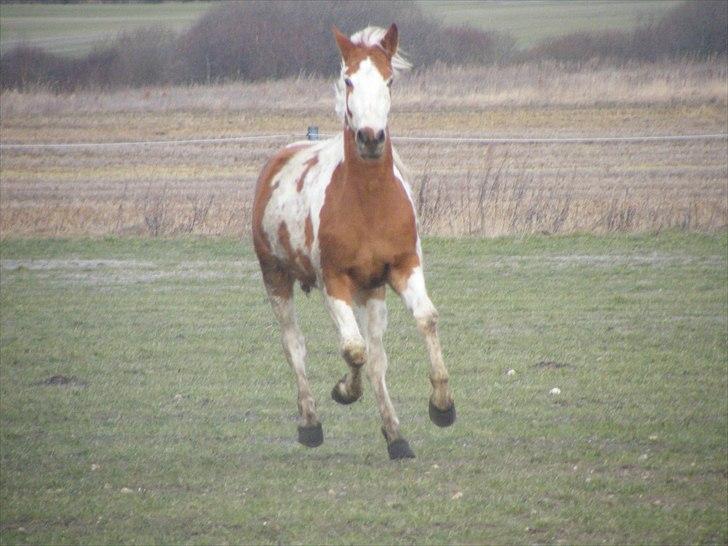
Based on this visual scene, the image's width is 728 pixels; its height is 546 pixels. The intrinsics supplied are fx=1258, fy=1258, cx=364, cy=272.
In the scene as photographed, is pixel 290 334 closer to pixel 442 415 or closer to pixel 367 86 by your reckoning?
pixel 442 415

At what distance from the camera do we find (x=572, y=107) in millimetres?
28891

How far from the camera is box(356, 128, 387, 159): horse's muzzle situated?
6.08 meters

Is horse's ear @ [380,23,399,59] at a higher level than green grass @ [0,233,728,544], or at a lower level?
higher

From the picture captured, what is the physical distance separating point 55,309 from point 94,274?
1973mm

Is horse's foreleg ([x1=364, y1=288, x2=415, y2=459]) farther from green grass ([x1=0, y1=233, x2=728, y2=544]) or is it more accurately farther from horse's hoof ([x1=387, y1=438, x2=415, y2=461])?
green grass ([x1=0, y1=233, x2=728, y2=544])

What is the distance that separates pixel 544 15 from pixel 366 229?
29909mm

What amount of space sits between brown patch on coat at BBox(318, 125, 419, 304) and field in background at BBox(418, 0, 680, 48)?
23.0 metres

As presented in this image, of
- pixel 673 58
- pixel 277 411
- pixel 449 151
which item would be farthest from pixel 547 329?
pixel 673 58

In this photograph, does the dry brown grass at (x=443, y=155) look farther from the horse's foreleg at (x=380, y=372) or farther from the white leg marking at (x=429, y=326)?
the white leg marking at (x=429, y=326)

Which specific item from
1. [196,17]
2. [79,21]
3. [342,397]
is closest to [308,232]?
[342,397]

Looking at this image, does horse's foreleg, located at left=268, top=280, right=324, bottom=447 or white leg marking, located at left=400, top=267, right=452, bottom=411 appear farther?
horse's foreleg, located at left=268, top=280, right=324, bottom=447

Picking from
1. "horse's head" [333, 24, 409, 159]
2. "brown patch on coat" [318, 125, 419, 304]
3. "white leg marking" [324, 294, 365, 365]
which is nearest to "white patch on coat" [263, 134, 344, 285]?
"brown patch on coat" [318, 125, 419, 304]

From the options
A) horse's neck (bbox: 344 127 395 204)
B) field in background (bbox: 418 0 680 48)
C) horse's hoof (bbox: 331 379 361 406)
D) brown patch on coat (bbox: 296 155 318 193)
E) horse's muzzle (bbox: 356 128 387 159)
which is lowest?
horse's hoof (bbox: 331 379 361 406)

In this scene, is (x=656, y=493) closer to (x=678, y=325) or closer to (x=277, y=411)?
(x=277, y=411)
